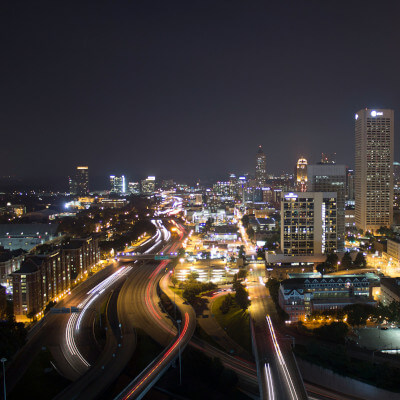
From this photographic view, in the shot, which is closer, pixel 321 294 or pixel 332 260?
pixel 321 294

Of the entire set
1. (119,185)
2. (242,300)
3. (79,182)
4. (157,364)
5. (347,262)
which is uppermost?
(79,182)

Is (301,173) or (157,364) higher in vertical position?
(301,173)

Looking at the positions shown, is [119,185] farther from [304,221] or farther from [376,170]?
[304,221]

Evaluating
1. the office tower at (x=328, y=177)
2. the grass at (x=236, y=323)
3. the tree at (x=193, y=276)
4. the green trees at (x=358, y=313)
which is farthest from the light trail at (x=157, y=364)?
the office tower at (x=328, y=177)

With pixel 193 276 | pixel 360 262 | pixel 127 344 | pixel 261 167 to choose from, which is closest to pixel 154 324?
pixel 127 344

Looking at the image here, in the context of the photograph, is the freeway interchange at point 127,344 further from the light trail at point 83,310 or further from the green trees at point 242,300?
the green trees at point 242,300

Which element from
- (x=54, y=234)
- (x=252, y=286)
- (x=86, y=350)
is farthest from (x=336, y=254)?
(x=54, y=234)

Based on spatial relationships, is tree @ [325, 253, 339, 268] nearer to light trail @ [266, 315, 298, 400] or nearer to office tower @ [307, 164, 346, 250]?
office tower @ [307, 164, 346, 250]

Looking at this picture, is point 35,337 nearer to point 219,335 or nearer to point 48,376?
point 48,376
